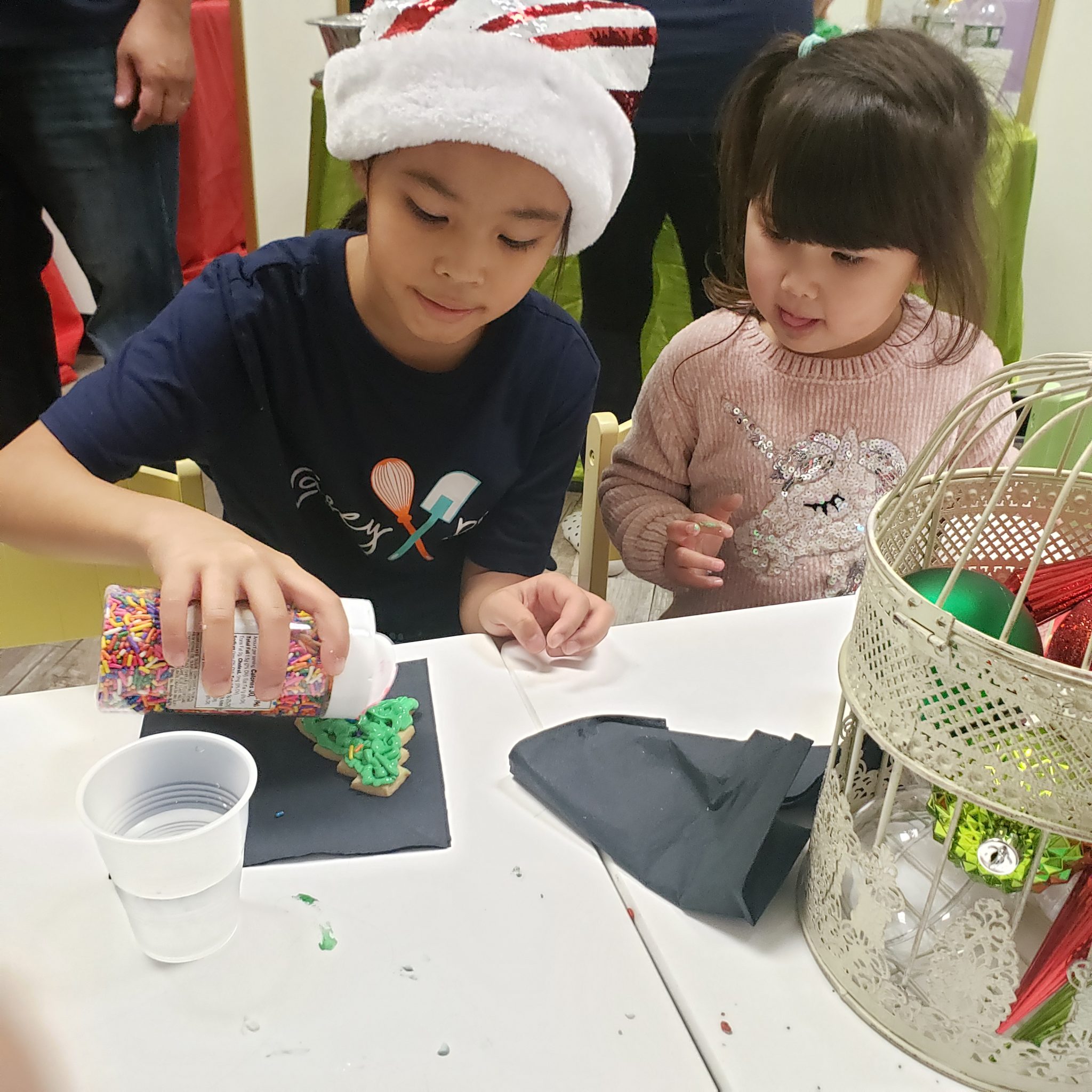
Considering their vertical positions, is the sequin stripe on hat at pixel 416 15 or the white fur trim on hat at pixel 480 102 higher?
the sequin stripe on hat at pixel 416 15

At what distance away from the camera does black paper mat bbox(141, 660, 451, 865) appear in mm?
579

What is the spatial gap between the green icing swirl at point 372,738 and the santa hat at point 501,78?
43 cm

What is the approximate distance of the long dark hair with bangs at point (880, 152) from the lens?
922mm

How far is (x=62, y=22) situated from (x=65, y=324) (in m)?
1.86

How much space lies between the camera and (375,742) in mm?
637

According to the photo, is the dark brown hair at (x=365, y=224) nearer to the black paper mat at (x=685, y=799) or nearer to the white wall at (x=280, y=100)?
the black paper mat at (x=685, y=799)

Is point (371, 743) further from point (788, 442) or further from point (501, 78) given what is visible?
point (788, 442)

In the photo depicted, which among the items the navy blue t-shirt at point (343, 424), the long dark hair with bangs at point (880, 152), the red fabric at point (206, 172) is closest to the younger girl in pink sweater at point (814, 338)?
the long dark hair with bangs at point (880, 152)

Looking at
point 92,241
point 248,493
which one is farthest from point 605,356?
point 248,493

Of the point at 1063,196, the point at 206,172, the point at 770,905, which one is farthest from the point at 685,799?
the point at 206,172

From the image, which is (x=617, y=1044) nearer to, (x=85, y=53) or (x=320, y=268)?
(x=320, y=268)

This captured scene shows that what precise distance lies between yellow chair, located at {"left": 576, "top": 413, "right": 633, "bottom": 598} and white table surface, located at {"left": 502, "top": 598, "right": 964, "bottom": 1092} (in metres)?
0.33

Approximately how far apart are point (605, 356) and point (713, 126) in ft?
1.84

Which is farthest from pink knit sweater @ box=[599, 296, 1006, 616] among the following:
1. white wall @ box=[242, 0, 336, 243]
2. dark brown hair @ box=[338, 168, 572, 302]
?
white wall @ box=[242, 0, 336, 243]
